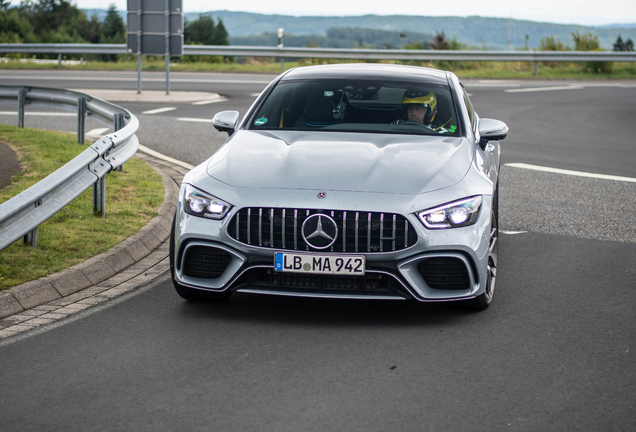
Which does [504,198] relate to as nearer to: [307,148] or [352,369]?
[307,148]

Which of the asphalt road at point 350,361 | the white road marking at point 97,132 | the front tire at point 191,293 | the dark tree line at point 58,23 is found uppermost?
the dark tree line at point 58,23

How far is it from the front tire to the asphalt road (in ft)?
0.22

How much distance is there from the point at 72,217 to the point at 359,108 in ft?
9.59

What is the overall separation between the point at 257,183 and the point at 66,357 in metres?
1.49

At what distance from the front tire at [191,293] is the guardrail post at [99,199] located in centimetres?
233

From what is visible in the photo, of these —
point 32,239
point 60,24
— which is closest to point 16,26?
point 60,24

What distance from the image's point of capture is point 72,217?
23.4 ft

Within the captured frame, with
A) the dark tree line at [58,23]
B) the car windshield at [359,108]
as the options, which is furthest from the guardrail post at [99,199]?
the dark tree line at [58,23]

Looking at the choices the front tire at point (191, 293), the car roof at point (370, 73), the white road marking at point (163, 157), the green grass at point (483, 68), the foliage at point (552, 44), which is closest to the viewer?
the front tire at point (191, 293)

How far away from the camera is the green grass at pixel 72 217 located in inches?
223

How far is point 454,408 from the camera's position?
11.7 ft

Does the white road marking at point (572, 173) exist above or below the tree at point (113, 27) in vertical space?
below

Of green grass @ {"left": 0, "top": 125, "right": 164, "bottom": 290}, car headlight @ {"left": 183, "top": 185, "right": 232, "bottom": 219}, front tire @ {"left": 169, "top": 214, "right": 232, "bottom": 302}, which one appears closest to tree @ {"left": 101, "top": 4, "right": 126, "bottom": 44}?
green grass @ {"left": 0, "top": 125, "right": 164, "bottom": 290}

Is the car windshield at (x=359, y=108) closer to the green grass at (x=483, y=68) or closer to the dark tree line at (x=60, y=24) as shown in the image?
the green grass at (x=483, y=68)
